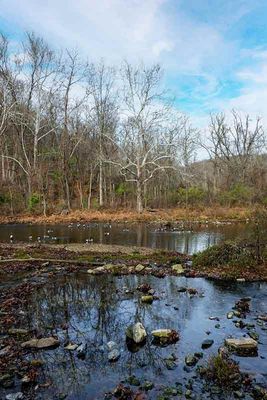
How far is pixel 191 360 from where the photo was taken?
626cm

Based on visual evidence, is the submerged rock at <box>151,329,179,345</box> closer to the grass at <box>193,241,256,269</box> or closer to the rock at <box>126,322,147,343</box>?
the rock at <box>126,322,147,343</box>

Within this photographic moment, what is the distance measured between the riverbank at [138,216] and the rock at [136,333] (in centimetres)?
2529

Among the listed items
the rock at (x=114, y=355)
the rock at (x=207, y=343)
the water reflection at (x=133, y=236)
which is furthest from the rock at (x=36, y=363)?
the water reflection at (x=133, y=236)

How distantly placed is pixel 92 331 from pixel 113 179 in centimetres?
4132

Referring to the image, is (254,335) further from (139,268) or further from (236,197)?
(236,197)

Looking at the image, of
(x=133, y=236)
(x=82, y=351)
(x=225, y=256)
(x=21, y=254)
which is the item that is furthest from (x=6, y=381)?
(x=133, y=236)

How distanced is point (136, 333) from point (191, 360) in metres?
1.28

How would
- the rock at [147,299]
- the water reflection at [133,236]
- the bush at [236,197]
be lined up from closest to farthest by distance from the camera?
the rock at [147,299]
the water reflection at [133,236]
the bush at [236,197]

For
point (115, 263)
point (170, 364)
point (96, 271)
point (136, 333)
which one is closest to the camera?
point (170, 364)

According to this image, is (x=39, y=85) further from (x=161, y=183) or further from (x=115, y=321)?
(x=115, y=321)

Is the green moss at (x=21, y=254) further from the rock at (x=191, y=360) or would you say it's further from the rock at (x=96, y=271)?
the rock at (x=191, y=360)

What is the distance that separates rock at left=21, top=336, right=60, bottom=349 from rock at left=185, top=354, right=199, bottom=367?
2.34 m

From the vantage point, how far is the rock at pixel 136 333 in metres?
7.08

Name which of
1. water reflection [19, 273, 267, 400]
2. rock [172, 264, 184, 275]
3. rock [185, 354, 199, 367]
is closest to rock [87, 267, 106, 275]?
water reflection [19, 273, 267, 400]
